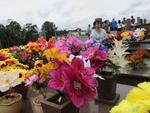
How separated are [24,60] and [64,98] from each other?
943 millimetres

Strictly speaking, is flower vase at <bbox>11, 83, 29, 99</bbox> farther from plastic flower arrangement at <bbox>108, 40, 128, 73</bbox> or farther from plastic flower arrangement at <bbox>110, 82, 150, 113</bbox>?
plastic flower arrangement at <bbox>110, 82, 150, 113</bbox>

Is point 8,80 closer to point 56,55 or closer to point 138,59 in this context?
point 56,55

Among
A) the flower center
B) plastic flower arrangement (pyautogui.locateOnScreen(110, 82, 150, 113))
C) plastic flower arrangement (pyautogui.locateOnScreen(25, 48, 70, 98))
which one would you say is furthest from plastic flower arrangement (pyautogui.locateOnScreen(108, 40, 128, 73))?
plastic flower arrangement (pyautogui.locateOnScreen(110, 82, 150, 113))

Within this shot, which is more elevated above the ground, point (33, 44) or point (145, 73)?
point (33, 44)

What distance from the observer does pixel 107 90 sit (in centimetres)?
97

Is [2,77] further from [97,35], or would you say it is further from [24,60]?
[97,35]

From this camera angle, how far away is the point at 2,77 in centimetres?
90

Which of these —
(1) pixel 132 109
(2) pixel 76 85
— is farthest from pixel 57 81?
(1) pixel 132 109

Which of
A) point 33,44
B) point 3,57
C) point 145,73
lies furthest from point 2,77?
point 145,73

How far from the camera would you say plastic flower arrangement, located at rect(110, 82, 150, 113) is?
27cm

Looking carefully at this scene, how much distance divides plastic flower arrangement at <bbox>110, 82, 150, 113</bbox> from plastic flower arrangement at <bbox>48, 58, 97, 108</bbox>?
0.30 metres

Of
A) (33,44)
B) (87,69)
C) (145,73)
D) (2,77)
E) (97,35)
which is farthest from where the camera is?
(97,35)

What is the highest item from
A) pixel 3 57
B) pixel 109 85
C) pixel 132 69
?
pixel 3 57

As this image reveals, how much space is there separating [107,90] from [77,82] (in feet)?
1.22
